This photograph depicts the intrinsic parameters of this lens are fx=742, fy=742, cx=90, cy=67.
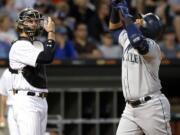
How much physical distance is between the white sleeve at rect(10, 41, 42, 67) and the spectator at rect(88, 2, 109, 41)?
4.41 meters

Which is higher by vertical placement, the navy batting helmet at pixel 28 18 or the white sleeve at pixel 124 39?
the navy batting helmet at pixel 28 18

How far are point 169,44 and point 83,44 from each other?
135cm

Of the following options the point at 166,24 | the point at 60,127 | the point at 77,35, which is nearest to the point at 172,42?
the point at 166,24

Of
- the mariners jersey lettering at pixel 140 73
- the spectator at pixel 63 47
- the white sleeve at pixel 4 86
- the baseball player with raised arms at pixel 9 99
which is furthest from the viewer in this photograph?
the spectator at pixel 63 47

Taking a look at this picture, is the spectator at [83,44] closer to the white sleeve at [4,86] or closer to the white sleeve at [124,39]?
the white sleeve at [4,86]

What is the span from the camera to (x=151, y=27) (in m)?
7.02

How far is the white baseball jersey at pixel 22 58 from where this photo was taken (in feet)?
23.6

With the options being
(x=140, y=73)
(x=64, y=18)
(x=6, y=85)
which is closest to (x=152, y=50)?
(x=140, y=73)

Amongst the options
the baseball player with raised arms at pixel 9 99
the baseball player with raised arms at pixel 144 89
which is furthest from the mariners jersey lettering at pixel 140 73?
the baseball player with raised arms at pixel 9 99

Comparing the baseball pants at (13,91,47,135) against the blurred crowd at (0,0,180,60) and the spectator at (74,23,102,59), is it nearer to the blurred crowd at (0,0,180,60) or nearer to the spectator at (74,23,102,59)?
the blurred crowd at (0,0,180,60)

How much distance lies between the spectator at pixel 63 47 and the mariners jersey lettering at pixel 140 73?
156 inches

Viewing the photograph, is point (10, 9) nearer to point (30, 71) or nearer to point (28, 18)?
point (28, 18)

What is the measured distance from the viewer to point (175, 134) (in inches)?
430

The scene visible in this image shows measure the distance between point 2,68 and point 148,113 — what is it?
4135mm
